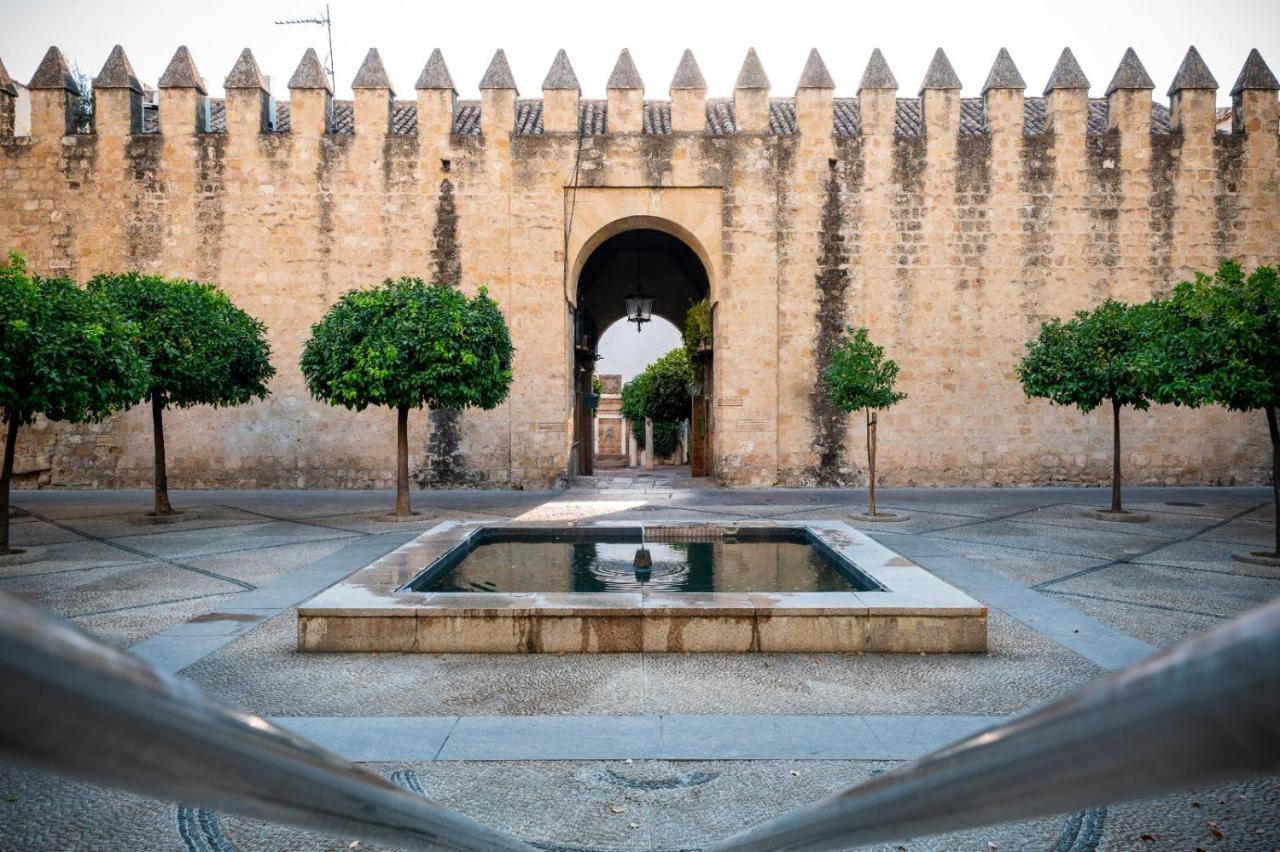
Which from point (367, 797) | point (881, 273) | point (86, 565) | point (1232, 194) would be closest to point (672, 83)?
point (881, 273)

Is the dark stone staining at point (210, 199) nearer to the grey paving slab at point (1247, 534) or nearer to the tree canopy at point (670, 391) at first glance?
the tree canopy at point (670, 391)

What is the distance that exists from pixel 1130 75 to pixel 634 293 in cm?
1255

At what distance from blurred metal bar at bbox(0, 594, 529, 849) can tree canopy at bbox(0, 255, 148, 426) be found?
30.3 ft

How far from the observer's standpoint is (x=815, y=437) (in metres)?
16.4

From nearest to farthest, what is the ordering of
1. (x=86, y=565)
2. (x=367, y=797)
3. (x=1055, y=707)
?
(x=1055, y=707)
(x=367, y=797)
(x=86, y=565)

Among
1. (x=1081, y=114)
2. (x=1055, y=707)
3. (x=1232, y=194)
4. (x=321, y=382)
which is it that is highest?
(x=1081, y=114)

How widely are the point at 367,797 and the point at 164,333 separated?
12.4 meters

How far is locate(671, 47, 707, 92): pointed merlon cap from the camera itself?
16.1 m

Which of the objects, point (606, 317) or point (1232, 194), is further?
point (606, 317)

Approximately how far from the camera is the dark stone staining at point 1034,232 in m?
16.4

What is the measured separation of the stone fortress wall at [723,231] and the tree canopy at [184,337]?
4.19 m

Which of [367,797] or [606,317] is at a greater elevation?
[606,317]

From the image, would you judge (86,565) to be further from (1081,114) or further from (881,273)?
(1081,114)

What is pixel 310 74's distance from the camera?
53.2ft
